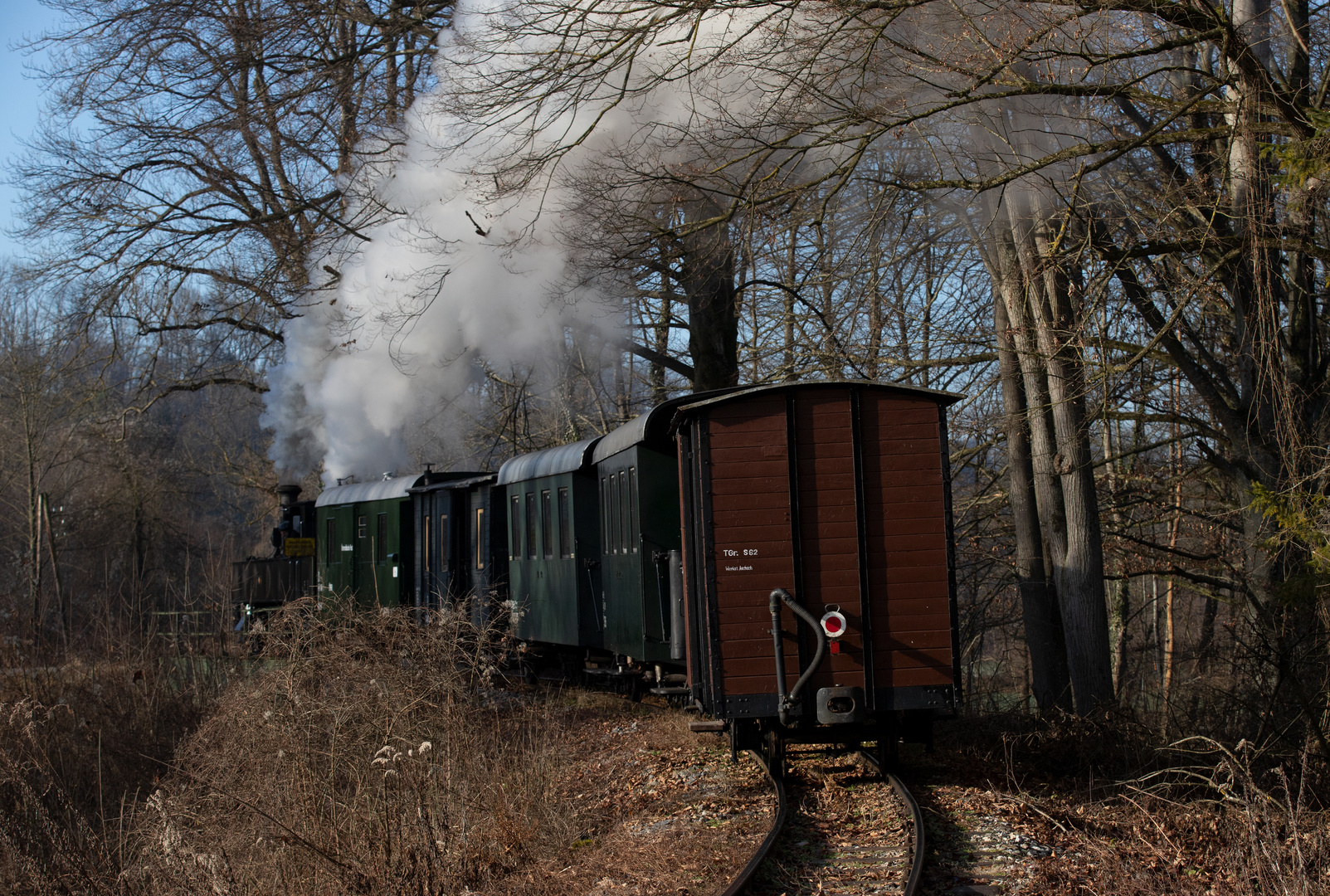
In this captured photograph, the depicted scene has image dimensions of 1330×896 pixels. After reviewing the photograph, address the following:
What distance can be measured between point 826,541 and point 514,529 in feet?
24.5

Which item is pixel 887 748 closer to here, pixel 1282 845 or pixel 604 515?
pixel 1282 845

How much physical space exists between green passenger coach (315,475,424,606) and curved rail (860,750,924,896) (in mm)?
9742

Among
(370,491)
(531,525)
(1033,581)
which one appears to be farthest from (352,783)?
(370,491)

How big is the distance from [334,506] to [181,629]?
4.63 meters

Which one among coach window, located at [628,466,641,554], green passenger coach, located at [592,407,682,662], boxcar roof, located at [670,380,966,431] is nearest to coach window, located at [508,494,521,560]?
green passenger coach, located at [592,407,682,662]

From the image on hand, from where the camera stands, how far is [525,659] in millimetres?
14969

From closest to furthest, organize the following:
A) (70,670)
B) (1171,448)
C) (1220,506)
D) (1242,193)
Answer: (1242,193), (70,670), (1220,506), (1171,448)

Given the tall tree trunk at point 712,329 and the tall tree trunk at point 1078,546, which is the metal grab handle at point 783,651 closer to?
the tall tree trunk at point 1078,546

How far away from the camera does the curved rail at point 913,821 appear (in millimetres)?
5164

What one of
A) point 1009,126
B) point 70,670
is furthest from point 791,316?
point 70,670

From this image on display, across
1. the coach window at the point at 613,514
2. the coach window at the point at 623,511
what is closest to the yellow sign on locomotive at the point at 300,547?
the coach window at the point at 613,514

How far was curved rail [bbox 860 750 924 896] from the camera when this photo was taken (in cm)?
516

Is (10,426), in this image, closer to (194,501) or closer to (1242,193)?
(194,501)

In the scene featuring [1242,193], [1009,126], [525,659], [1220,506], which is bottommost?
[525,659]
